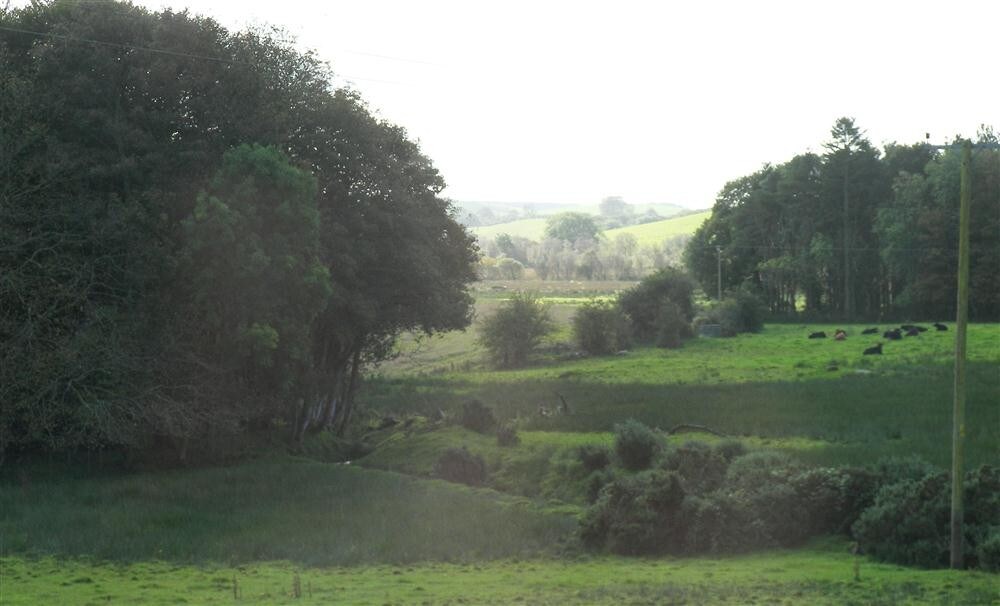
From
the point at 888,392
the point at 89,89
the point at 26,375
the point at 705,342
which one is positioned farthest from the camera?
the point at 705,342

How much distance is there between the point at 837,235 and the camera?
96.4 metres

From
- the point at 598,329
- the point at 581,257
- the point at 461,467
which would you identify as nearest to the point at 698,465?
the point at 461,467

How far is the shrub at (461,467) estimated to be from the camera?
96.0 ft

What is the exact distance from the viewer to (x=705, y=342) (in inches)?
2968

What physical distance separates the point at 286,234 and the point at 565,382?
2782 centimetres

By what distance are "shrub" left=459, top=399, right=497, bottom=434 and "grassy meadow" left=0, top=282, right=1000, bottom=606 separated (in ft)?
2.03

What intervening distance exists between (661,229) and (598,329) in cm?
10269

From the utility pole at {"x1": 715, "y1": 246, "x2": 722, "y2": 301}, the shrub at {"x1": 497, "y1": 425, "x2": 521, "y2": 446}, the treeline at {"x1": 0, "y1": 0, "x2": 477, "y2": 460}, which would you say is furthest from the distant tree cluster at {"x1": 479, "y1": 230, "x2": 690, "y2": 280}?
the treeline at {"x1": 0, "y1": 0, "x2": 477, "y2": 460}

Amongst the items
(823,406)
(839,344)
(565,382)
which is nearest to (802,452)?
(823,406)

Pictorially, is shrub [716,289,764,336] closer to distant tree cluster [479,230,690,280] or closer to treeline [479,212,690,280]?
treeline [479,212,690,280]

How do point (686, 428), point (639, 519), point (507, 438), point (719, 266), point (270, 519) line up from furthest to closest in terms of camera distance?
point (719, 266) < point (686, 428) < point (507, 438) < point (270, 519) < point (639, 519)

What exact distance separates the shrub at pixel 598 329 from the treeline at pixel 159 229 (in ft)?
133

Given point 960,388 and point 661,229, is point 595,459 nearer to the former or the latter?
point 960,388

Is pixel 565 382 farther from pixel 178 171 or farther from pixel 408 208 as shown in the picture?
pixel 178 171
